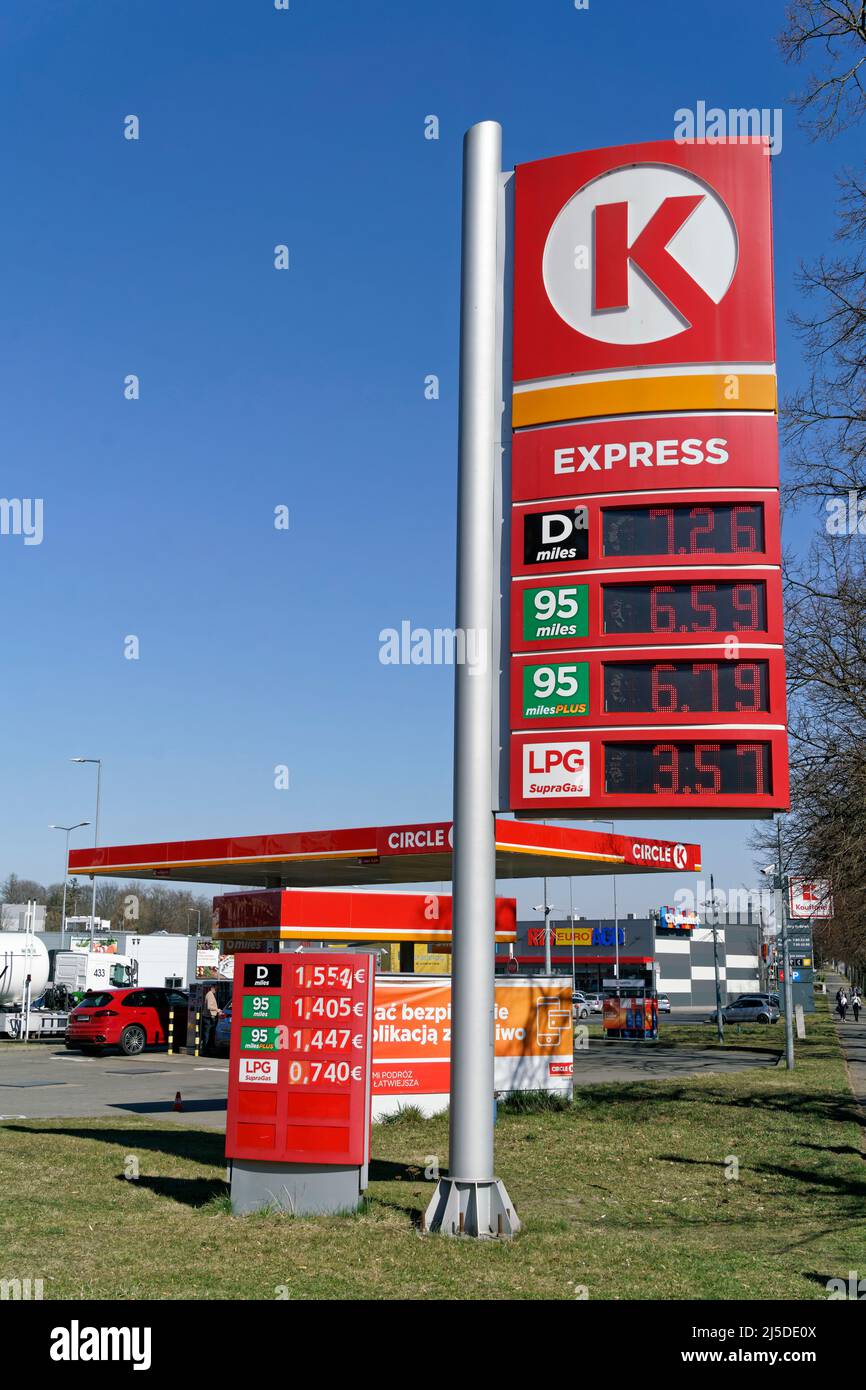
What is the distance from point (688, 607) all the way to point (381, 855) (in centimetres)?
1829

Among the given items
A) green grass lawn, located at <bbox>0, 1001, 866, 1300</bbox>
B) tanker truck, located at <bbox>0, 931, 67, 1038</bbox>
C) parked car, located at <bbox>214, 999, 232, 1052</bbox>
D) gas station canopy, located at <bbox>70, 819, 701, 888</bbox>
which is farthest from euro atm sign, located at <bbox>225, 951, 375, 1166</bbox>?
tanker truck, located at <bbox>0, 931, 67, 1038</bbox>

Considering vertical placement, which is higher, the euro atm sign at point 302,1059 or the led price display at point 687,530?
the led price display at point 687,530

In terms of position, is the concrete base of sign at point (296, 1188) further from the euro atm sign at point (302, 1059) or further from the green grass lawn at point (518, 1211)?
the green grass lawn at point (518, 1211)

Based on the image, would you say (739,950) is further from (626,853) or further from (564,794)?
(564,794)

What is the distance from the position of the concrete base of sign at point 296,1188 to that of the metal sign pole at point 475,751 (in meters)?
0.79

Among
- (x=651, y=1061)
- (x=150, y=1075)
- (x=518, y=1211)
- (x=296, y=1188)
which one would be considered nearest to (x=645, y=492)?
(x=518, y=1211)

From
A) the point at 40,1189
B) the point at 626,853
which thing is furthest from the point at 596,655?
the point at 626,853

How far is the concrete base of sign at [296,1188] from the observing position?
419 inches

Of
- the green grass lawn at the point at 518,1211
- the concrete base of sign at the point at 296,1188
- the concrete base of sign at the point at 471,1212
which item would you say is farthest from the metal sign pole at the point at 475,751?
the concrete base of sign at the point at 296,1188

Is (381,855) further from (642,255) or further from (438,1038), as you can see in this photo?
(642,255)

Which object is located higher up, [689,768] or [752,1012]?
[689,768]

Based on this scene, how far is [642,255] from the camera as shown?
37.6ft

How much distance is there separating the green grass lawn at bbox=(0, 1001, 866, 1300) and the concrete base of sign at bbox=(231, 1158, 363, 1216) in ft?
0.67
